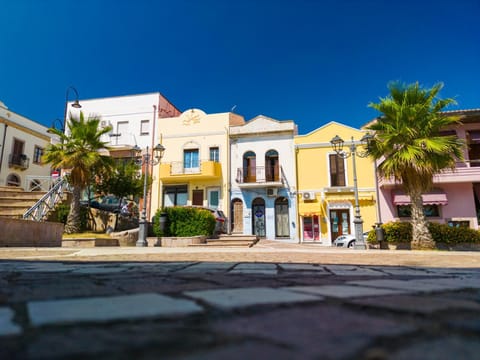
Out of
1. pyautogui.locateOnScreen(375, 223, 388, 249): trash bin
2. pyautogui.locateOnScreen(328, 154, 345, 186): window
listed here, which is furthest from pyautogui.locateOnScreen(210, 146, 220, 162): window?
pyautogui.locateOnScreen(375, 223, 388, 249): trash bin

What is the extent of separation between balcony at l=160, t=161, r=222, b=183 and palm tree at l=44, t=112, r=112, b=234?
6.25 m

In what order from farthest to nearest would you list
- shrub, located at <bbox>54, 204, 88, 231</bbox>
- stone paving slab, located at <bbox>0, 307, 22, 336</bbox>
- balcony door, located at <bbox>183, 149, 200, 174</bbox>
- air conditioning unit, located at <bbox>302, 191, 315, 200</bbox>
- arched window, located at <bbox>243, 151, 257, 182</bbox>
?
balcony door, located at <bbox>183, 149, 200, 174</bbox>, arched window, located at <bbox>243, 151, 257, 182</bbox>, air conditioning unit, located at <bbox>302, 191, 315, 200</bbox>, shrub, located at <bbox>54, 204, 88, 231</bbox>, stone paving slab, located at <bbox>0, 307, 22, 336</bbox>

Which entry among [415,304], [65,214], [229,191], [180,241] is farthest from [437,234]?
[65,214]

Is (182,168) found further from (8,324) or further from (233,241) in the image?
(8,324)

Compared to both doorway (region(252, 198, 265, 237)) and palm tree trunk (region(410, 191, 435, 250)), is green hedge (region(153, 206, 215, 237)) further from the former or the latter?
palm tree trunk (region(410, 191, 435, 250))

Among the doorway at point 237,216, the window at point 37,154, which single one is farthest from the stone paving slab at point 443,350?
the window at point 37,154

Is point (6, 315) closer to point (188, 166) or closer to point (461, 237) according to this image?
point (461, 237)

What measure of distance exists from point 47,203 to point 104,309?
14791mm

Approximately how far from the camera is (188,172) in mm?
19984

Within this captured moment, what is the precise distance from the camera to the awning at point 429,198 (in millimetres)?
15984

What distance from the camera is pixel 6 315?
3.63 feet

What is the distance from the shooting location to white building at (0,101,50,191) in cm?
2114

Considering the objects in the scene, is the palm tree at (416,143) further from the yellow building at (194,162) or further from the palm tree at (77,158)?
the palm tree at (77,158)

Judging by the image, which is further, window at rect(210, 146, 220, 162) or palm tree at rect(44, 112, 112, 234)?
window at rect(210, 146, 220, 162)
